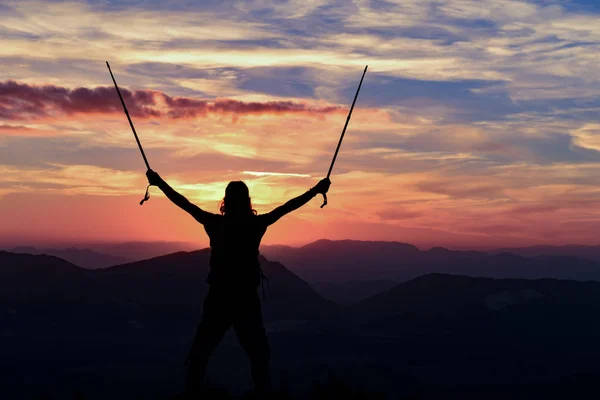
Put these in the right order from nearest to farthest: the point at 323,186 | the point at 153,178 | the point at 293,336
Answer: the point at 153,178
the point at 323,186
the point at 293,336

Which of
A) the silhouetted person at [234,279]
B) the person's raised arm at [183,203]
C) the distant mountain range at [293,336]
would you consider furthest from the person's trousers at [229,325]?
the distant mountain range at [293,336]

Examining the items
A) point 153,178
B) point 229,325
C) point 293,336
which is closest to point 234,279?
point 229,325

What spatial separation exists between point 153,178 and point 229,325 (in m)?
1.78

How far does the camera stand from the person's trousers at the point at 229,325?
316 inches

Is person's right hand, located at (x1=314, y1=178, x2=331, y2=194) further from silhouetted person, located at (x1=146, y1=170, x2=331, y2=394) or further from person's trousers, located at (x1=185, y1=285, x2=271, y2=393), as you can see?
person's trousers, located at (x1=185, y1=285, x2=271, y2=393)

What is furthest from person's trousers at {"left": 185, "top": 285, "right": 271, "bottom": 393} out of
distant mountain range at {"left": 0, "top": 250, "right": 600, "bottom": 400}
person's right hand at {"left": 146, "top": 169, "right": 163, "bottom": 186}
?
distant mountain range at {"left": 0, "top": 250, "right": 600, "bottom": 400}

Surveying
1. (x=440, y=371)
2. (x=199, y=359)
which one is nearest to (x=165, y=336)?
(x=440, y=371)

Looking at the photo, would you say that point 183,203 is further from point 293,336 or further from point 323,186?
point 293,336

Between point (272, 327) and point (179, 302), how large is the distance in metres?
23.7

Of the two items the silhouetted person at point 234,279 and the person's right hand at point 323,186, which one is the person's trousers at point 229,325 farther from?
the person's right hand at point 323,186

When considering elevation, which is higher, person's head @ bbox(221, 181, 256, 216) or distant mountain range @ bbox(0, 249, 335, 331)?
person's head @ bbox(221, 181, 256, 216)

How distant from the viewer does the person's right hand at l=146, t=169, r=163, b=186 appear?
27.1 ft

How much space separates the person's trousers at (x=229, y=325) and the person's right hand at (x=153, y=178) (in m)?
1.29

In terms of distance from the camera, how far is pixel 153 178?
327 inches
